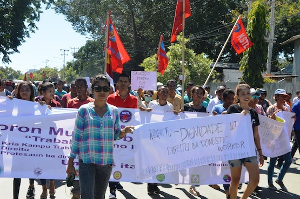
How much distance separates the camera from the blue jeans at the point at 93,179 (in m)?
3.99

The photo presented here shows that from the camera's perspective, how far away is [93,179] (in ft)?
13.3

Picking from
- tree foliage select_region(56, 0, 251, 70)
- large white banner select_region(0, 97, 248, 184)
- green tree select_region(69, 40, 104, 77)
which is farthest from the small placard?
green tree select_region(69, 40, 104, 77)

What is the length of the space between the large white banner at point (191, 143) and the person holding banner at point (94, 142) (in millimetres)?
681

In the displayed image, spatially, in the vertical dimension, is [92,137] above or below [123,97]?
below

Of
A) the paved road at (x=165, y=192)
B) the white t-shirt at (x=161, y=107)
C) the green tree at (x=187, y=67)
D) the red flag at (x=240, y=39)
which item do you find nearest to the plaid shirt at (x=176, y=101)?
the white t-shirt at (x=161, y=107)

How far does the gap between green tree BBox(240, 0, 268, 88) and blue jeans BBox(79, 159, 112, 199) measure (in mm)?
16137

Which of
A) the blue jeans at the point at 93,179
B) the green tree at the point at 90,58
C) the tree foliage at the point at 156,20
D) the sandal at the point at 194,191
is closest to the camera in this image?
the blue jeans at the point at 93,179

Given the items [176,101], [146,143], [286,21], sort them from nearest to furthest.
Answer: [146,143] → [176,101] → [286,21]

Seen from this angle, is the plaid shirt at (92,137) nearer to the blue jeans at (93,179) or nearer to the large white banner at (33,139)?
the blue jeans at (93,179)

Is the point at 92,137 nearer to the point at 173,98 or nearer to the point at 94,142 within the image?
the point at 94,142

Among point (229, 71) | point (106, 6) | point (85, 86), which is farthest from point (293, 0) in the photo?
point (85, 86)

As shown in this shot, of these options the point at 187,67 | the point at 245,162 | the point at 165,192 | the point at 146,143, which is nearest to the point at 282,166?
the point at 165,192

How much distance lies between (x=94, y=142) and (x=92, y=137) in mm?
54

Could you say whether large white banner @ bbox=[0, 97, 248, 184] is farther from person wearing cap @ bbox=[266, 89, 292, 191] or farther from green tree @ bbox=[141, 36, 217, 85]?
green tree @ bbox=[141, 36, 217, 85]
